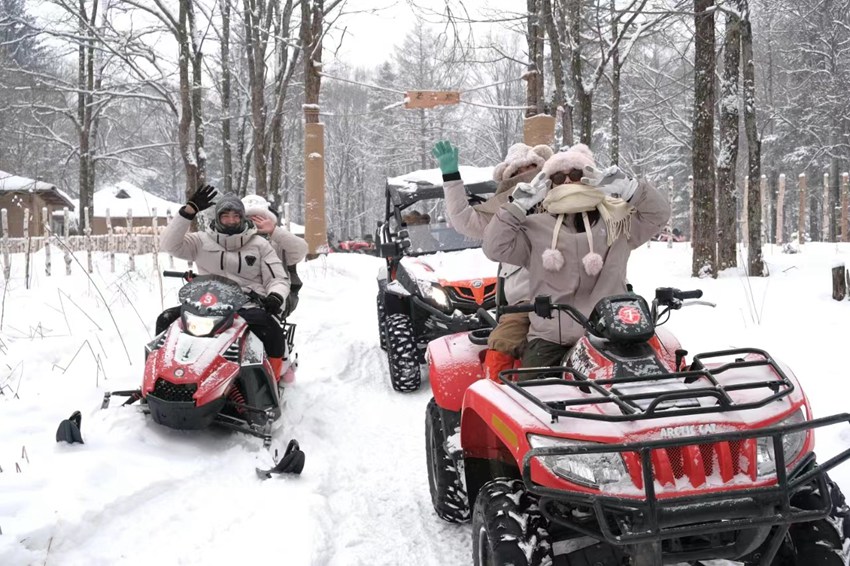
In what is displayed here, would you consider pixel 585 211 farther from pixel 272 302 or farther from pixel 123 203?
pixel 123 203

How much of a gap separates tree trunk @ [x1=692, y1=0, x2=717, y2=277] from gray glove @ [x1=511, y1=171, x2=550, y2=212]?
7264 mm

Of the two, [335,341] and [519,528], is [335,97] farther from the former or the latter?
[519,528]

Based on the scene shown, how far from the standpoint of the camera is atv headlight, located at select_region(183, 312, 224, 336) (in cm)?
490

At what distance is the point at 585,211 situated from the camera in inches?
137

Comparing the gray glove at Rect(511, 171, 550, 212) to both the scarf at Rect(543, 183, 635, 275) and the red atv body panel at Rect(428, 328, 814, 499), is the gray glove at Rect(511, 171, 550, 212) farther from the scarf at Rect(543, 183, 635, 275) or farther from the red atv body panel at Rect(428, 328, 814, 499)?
the red atv body panel at Rect(428, 328, 814, 499)

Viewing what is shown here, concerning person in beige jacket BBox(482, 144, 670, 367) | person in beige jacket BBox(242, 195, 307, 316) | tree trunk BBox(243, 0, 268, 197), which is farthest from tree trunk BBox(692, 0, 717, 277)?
tree trunk BBox(243, 0, 268, 197)

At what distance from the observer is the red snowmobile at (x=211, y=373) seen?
180 inches

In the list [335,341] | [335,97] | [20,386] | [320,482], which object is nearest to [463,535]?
[320,482]

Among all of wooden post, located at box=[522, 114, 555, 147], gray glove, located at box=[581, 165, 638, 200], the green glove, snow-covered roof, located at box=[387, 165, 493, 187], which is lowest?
gray glove, located at box=[581, 165, 638, 200]

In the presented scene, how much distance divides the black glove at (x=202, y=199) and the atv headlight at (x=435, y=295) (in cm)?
240

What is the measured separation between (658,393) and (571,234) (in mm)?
1239

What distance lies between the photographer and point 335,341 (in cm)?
903

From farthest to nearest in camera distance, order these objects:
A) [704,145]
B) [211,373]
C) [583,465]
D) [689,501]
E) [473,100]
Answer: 1. [473,100]
2. [704,145]
3. [211,373]
4. [583,465]
5. [689,501]

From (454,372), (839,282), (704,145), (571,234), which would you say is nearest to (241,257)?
(454,372)
